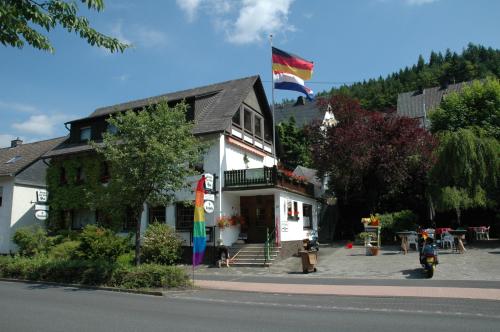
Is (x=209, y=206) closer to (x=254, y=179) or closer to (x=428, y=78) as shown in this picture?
(x=254, y=179)

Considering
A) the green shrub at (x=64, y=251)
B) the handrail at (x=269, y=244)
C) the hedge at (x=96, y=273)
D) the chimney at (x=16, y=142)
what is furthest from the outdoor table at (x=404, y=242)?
the chimney at (x=16, y=142)

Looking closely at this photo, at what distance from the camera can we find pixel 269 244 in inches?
871

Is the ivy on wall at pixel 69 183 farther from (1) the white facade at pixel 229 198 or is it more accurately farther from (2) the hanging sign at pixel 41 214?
(1) the white facade at pixel 229 198

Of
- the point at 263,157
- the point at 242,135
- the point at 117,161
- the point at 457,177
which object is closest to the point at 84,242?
the point at 117,161

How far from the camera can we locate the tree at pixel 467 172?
23.8m

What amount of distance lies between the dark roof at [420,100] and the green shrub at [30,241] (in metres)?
44.1

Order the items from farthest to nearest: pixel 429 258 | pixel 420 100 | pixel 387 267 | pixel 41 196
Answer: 1. pixel 420 100
2. pixel 41 196
3. pixel 387 267
4. pixel 429 258

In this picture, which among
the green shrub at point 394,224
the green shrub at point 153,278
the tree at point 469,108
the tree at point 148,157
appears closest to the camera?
the green shrub at point 153,278

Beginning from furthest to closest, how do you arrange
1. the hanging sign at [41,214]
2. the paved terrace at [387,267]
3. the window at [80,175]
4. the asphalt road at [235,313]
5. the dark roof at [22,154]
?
the dark roof at [22,154]
the window at [80,175]
the hanging sign at [41,214]
the paved terrace at [387,267]
the asphalt road at [235,313]

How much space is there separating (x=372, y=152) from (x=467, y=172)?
5.63 m

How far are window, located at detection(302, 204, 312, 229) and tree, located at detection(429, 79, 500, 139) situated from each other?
493 inches

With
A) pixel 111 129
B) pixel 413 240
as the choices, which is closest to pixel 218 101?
pixel 111 129

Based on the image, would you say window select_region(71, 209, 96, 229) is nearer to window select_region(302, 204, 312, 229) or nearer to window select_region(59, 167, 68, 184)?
window select_region(59, 167, 68, 184)

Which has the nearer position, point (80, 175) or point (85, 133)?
point (80, 175)
